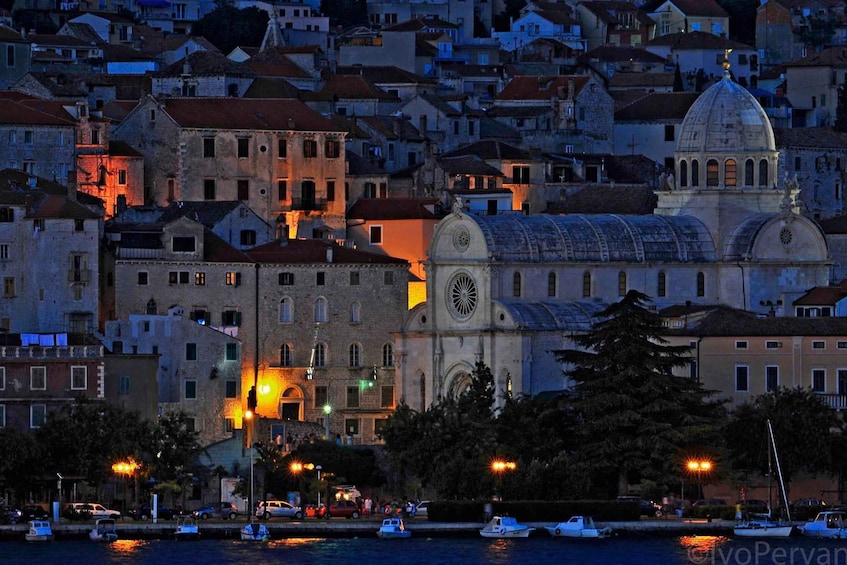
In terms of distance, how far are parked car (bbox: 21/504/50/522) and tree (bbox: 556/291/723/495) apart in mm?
16607

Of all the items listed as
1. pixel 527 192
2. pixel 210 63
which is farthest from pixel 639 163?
pixel 210 63

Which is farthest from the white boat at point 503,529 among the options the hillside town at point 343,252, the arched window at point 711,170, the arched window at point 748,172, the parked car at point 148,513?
the arched window at point 748,172

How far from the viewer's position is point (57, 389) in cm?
11888

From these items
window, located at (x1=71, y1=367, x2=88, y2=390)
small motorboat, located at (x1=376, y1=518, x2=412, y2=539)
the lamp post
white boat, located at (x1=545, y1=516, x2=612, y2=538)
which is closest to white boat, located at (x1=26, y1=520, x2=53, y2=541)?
small motorboat, located at (x1=376, y1=518, x2=412, y2=539)

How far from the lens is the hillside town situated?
404ft

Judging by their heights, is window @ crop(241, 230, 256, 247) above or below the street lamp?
above

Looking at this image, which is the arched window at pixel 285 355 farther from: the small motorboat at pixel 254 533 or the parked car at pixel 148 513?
the small motorboat at pixel 254 533

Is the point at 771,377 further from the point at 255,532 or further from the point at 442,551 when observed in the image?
the point at 255,532

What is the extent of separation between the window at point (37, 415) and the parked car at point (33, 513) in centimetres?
507

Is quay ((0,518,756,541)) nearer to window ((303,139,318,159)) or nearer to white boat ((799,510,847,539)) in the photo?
white boat ((799,510,847,539))

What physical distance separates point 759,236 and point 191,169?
69.2 feet

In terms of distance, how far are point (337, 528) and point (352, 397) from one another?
2124cm

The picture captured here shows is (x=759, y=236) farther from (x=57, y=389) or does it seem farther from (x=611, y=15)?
(x=611, y=15)

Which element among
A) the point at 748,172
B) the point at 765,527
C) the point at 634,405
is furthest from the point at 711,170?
the point at 765,527
